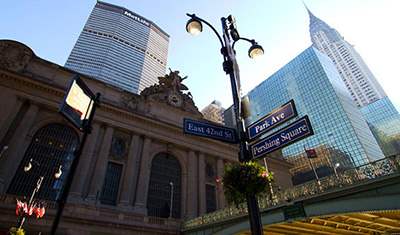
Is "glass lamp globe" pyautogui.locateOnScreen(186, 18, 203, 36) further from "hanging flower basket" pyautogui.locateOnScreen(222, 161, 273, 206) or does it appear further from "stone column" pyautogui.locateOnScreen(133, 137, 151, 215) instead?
"stone column" pyautogui.locateOnScreen(133, 137, 151, 215)

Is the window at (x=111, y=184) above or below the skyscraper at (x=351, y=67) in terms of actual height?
below

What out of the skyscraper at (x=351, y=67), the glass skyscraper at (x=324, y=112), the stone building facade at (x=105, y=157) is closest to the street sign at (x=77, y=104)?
Answer: the stone building facade at (x=105, y=157)

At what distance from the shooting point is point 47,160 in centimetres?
2211

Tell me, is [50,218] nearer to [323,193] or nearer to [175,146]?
[175,146]

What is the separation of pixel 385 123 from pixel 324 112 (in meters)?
45.4

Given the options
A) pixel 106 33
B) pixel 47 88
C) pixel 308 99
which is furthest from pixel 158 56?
pixel 47 88

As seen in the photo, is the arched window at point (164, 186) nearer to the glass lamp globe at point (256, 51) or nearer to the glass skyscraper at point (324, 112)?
the glass lamp globe at point (256, 51)

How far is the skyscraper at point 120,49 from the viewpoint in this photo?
91688mm

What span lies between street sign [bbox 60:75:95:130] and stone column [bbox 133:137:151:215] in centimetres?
1993

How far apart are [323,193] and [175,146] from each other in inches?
767

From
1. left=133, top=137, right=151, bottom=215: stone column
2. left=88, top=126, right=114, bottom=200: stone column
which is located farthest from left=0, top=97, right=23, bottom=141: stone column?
left=133, top=137, right=151, bottom=215: stone column

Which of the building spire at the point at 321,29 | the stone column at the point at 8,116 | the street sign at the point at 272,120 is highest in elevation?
the building spire at the point at 321,29

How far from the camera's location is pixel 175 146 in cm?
2966

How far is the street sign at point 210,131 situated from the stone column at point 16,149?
1921cm
